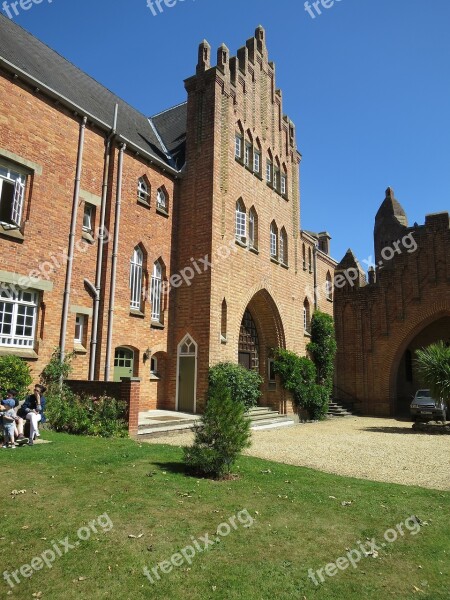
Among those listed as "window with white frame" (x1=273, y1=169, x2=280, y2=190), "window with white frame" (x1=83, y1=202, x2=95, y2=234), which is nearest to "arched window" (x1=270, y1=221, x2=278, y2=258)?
"window with white frame" (x1=273, y1=169, x2=280, y2=190)

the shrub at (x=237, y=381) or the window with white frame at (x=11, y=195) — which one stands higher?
the window with white frame at (x=11, y=195)

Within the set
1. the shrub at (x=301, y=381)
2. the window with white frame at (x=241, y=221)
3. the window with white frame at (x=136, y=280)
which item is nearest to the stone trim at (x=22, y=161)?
the window with white frame at (x=136, y=280)

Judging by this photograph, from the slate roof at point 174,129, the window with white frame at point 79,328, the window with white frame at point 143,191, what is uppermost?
the slate roof at point 174,129

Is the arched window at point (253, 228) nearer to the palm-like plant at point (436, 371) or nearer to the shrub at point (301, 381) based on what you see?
the shrub at point (301, 381)

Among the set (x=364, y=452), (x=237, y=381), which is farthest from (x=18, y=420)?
(x=364, y=452)

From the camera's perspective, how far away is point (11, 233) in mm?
12969

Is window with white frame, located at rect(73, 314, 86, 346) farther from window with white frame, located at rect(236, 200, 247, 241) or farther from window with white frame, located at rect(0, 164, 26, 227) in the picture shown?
window with white frame, located at rect(236, 200, 247, 241)

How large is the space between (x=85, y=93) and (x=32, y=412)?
14.0 metres

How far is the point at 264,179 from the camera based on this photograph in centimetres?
2259

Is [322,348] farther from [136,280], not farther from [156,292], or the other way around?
[136,280]

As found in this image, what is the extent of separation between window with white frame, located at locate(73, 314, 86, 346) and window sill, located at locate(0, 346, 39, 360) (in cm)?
191

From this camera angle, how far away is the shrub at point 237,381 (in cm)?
1677

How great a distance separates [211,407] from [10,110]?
11.2m

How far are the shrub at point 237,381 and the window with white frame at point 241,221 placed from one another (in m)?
6.27
